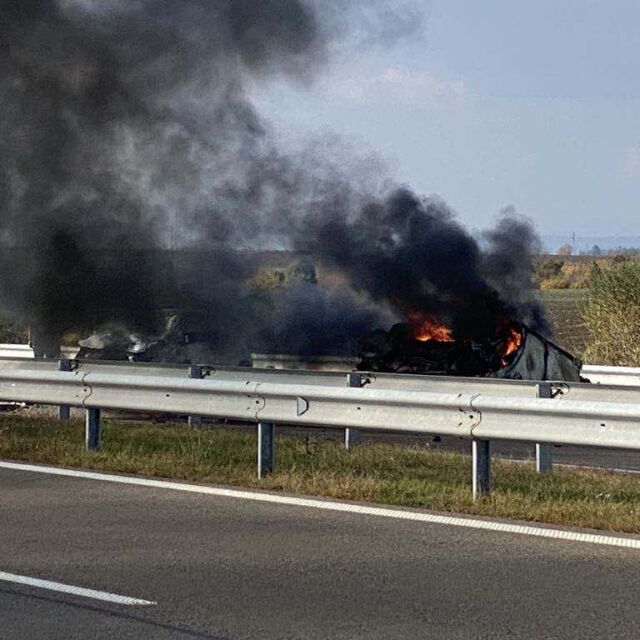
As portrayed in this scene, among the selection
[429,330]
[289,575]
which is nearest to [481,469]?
[289,575]

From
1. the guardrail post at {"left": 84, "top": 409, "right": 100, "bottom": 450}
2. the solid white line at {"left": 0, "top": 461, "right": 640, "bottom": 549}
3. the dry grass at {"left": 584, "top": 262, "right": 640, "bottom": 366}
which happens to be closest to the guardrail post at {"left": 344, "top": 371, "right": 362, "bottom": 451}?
the solid white line at {"left": 0, "top": 461, "right": 640, "bottom": 549}

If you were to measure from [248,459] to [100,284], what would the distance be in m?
13.3

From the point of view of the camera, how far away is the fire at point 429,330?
61.5 feet

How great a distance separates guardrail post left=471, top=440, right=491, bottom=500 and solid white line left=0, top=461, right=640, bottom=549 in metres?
0.71

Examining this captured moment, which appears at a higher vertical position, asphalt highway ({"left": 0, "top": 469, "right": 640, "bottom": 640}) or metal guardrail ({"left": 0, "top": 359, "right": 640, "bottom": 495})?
metal guardrail ({"left": 0, "top": 359, "right": 640, "bottom": 495})

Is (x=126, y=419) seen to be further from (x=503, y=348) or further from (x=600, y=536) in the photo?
(x=600, y=536)

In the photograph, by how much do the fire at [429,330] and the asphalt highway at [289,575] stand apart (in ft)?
32.1

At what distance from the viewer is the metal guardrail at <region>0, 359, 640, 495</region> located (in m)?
9.01

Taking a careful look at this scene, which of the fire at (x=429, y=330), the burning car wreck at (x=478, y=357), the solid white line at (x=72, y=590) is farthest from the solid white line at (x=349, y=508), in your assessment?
the fire at (x=429, y=330)

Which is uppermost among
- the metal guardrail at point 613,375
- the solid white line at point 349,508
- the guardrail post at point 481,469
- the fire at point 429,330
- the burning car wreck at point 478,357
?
the fire at point 429,330

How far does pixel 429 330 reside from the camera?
1930 cm

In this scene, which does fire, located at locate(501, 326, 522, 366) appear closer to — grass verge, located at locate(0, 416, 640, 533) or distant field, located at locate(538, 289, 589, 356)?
grass verge, located at locate(0, 416, 640, 533)

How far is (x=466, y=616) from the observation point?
19.5 feet

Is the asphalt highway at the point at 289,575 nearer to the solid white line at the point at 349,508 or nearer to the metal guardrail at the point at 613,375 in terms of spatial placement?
the solid white line at the point at 349,508
